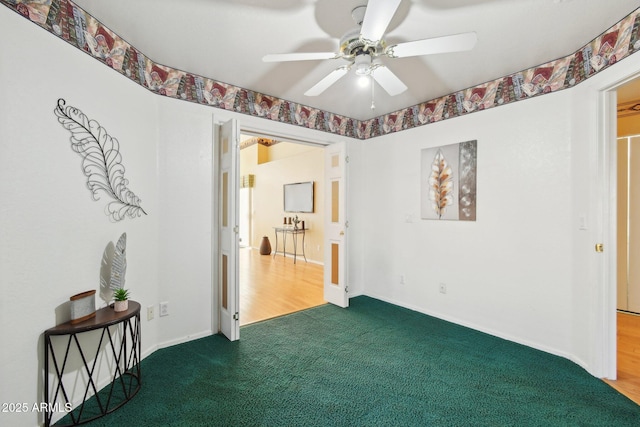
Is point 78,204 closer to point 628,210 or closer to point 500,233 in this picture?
point 500,233

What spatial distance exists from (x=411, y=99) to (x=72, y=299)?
3.59 m

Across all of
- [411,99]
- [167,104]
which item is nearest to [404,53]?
[411,99]

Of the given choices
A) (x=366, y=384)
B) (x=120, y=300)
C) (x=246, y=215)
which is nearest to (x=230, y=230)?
(x=120, y=300)

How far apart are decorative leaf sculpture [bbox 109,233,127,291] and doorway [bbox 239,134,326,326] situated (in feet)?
4.96

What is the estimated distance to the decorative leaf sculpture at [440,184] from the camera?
3.21 metres

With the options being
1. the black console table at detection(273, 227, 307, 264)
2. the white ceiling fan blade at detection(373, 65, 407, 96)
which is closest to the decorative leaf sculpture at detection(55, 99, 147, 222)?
the white ceiling fan blade at detection(373, 65, 407, 96)

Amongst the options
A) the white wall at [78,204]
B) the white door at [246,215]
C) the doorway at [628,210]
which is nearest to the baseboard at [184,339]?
the white wall at [78,204]

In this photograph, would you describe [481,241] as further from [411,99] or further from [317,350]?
[317,350]

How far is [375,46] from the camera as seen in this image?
6.00ft

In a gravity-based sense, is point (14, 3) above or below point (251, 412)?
above

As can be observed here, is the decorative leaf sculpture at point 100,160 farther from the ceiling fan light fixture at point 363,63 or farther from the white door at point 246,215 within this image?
the white door at point 246,215

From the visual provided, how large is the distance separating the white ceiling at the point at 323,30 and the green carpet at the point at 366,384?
2.54 meters

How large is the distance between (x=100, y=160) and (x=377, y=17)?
2033 mm

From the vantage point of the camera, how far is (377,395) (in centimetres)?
195
